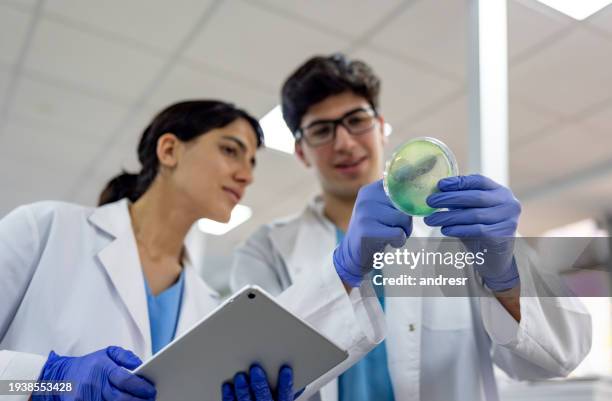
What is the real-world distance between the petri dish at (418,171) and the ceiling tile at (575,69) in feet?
1.02

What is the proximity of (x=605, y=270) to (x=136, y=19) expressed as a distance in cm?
231

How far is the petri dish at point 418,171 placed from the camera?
690 mm

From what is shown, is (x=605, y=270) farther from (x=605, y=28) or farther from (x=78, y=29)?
(x=78, y=29)

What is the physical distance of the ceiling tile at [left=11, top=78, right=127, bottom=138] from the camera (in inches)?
121

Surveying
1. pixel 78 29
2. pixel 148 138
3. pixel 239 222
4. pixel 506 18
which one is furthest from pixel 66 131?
pixel 506 18

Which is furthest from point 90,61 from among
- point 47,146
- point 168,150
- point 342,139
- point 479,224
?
point 479,224

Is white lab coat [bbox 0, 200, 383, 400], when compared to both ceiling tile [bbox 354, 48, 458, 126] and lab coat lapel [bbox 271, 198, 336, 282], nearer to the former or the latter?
A: lab coat lapel [bbox 271, 198, 336, 282]

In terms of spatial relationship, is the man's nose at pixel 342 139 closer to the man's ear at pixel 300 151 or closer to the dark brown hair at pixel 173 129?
the man's ear at pixel 300 151

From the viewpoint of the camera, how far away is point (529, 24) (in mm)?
1059

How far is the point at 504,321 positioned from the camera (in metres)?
0.77

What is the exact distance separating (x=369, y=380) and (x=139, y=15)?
206 centimetres

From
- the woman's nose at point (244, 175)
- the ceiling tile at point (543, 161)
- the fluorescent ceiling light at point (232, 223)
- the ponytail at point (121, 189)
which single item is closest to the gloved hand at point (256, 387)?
the woman's nose at point (244, 175)

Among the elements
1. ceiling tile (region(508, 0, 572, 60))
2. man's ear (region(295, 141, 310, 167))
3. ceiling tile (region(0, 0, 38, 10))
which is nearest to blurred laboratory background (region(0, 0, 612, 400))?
ceiling tile (region(0, 0, 38, 10))

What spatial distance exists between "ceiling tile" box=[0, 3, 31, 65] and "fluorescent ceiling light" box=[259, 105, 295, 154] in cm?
129
